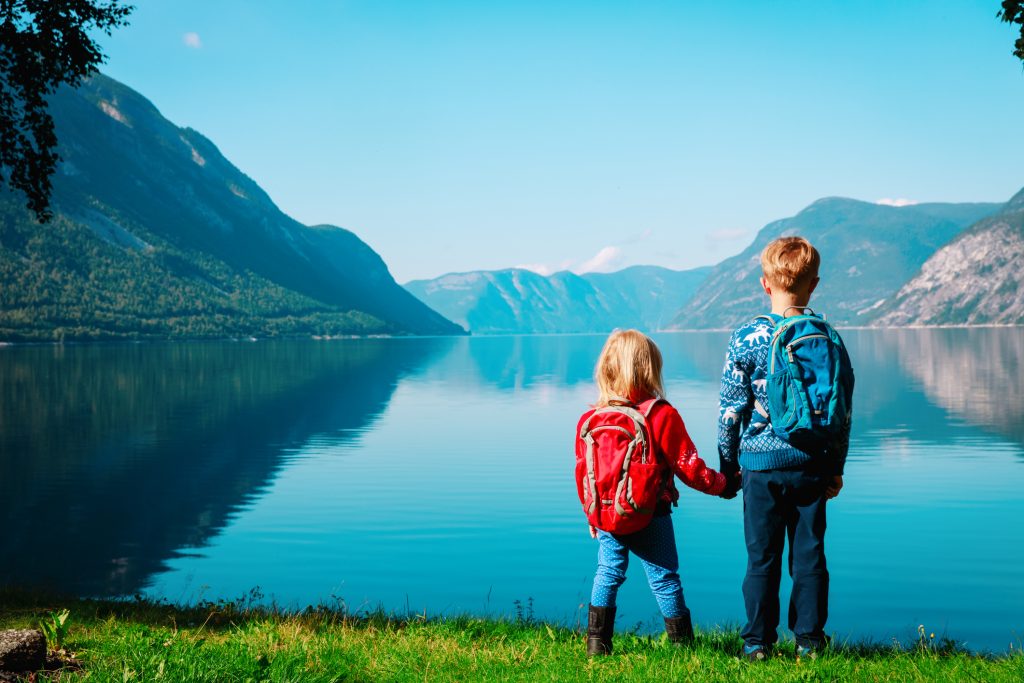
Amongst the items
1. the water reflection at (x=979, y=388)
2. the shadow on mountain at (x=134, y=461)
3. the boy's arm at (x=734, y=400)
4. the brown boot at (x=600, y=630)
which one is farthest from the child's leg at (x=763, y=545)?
the water reflection at (x=979, y=388)

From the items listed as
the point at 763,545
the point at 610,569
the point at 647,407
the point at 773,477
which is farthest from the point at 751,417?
the point at 610,569

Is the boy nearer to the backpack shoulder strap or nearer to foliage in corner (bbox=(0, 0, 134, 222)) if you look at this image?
the backpack shoulder strap

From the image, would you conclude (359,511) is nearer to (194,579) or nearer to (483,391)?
(194,579)

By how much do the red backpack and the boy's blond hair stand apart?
122 centimetres

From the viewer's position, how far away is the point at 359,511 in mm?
20250

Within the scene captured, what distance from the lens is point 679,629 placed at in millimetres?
6555

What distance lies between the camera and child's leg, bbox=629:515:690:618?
21.1 ft

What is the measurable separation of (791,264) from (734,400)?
100 centimetres

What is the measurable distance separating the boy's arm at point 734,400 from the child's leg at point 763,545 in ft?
0.71

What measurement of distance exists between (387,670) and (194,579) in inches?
395

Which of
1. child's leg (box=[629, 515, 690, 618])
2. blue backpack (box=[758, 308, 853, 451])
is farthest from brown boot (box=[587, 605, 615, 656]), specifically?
blue backpack (box=[758, 308, 853, 451])

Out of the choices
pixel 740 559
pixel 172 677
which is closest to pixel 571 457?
pixel 740 559

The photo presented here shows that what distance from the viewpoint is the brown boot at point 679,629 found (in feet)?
21.5

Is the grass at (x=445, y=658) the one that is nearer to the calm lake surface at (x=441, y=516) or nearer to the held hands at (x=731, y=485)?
the held hands at (x=731, y=485)
